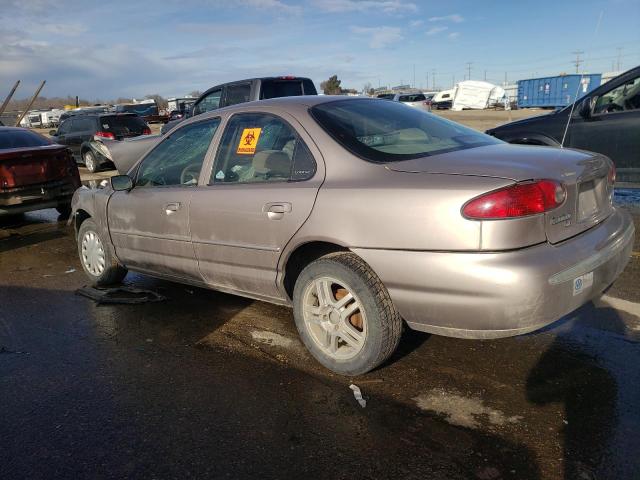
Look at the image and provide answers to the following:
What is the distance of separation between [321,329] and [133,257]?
2122 millimetres

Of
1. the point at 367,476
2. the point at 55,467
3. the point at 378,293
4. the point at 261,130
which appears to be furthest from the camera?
the point at 261,130

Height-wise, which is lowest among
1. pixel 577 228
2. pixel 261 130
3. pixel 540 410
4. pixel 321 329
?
pixel 540 410

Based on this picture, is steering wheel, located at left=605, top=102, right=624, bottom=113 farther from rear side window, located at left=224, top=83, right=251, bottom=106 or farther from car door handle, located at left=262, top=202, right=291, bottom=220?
rear side window, located at left=224, top=83, right=251, bottom=106

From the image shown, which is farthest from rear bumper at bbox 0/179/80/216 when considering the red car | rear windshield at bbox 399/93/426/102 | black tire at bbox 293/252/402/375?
rear windshield at bbox 399/93/426/102

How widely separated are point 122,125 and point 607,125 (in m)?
13.3

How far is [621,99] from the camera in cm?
675

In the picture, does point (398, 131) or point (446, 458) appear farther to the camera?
point (398, 131)

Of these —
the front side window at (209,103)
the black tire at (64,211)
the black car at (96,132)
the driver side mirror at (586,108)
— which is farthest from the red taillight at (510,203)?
the black car at (96,132)

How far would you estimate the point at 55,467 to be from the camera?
2.52 meters

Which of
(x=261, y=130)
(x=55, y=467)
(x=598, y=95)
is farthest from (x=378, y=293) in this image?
(x=598, y=95)

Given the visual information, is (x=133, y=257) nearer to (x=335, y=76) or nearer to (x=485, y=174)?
(x=485, y=174)

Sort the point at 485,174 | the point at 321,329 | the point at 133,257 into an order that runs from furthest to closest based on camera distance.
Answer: the point at 133,257, the point at 321,329, the point at 485,174

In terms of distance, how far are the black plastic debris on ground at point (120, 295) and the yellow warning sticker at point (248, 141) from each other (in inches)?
68.5

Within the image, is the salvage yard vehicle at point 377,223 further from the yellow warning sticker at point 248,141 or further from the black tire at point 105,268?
the black tire at point 105,268
